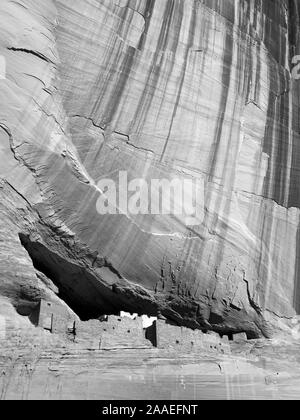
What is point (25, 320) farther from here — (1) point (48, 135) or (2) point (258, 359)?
(2) point (258, 359)

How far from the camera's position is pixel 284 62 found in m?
14.3

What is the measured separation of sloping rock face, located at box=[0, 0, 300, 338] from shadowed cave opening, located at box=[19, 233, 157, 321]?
0.03 metres

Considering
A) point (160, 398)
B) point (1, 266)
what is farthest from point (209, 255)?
point (1, 266)

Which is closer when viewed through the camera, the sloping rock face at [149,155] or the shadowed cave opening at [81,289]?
the sloping rock face at [149,155]

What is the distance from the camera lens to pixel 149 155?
11.7 meters

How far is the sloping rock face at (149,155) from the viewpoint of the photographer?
410 inches

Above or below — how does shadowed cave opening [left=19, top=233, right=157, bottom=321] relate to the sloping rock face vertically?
below

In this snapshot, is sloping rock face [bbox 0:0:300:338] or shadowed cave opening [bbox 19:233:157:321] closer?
sloping rock face [bbox 0:0:300:338]

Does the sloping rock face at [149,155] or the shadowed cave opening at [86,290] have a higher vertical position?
the sloping rock face at [149,155]

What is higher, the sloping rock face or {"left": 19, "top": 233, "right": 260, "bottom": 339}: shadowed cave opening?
the sloping rock face

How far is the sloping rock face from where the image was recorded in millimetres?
10422

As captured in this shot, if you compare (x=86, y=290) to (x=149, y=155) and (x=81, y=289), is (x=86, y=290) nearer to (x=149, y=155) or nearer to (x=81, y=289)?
(x=81, y=289)

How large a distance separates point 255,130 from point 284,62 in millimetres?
2112

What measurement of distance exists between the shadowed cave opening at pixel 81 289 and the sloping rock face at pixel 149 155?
0.03 meters
